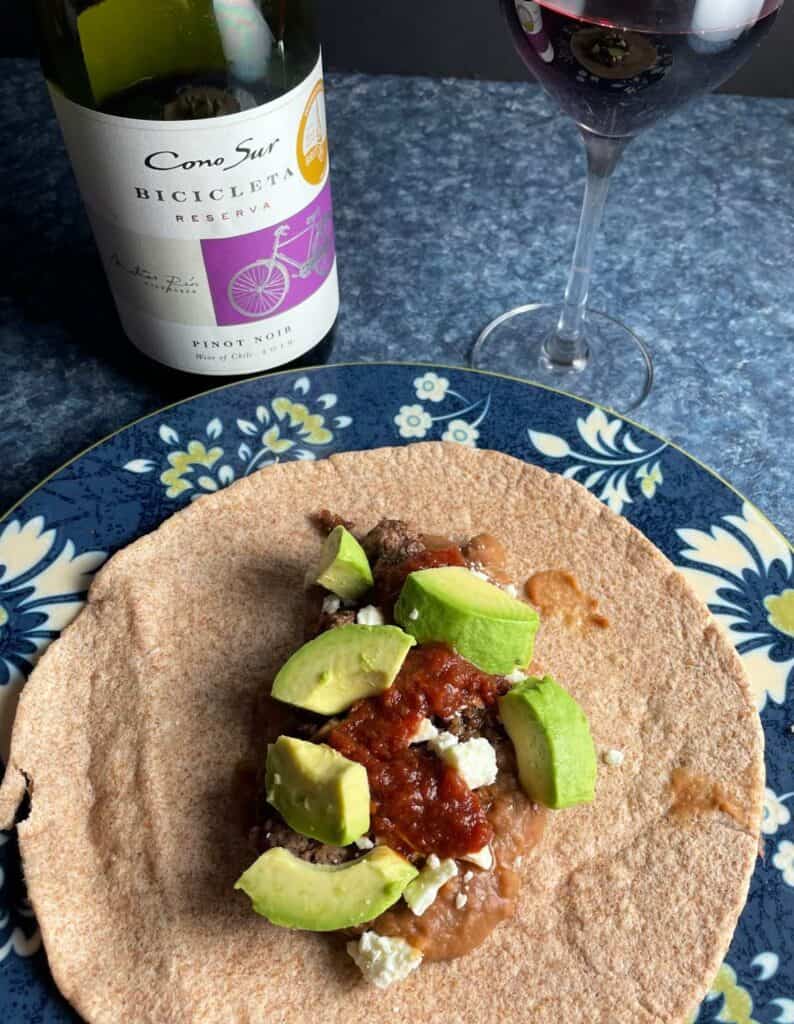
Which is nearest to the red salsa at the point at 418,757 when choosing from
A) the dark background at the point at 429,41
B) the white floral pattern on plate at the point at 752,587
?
the white floral pattern on plate at the point at 752,587

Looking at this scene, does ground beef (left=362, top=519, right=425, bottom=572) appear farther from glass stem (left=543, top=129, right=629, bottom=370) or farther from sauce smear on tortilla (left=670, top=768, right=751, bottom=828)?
glass stem (left=543, top=129, right=629, bottom=370)

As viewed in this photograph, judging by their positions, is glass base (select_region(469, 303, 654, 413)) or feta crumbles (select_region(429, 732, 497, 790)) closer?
feta crumbles (select_region(429, 732, 497, 790))

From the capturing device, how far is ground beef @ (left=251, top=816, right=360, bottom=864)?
1.62 m

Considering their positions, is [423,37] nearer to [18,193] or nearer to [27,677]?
[18,193]

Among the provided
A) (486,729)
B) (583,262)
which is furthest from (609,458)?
(486,729)

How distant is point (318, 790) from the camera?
1.58 metres

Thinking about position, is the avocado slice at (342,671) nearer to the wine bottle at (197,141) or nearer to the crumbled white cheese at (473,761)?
the crumbled white cheese at (473,761)

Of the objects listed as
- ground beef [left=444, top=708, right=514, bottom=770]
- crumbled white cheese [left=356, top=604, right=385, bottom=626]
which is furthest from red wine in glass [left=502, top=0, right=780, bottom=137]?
ground beef [left=444, top=708, right=514, bottom=770]

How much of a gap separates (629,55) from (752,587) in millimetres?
1001

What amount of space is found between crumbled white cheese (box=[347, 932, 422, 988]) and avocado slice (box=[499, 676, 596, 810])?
31 centimetres

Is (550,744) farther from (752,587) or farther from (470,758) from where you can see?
(752,587)

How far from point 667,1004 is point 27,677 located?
1241 mm

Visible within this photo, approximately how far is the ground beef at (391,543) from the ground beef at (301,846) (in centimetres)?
51
